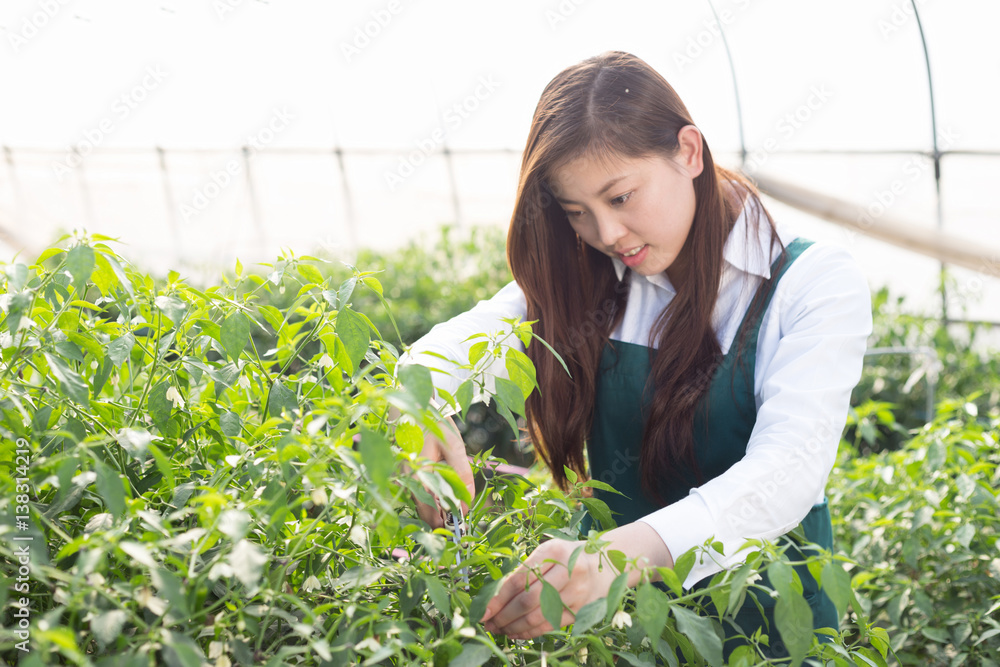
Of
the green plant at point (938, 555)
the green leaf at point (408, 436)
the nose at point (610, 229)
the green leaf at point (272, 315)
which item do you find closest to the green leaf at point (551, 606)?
the green leaf at point (408, 436)

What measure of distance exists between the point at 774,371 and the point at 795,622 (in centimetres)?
54

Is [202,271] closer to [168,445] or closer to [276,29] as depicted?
[276,29]

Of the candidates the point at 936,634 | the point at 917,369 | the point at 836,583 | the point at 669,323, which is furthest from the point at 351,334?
the point at 917,369

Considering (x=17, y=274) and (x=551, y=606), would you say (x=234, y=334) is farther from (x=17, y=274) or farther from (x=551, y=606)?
(x=551, y=606)

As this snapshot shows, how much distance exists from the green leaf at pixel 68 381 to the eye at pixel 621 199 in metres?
0.76

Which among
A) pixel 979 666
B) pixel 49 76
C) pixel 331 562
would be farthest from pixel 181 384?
pixel 49 76

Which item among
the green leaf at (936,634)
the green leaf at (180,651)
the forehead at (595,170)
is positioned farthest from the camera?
the green leaf at (936,634)

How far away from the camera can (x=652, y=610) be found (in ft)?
1.98

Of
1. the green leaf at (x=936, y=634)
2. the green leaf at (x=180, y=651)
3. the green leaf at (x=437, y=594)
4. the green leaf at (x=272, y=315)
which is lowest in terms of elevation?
the green leaf at (x=936, y=634)

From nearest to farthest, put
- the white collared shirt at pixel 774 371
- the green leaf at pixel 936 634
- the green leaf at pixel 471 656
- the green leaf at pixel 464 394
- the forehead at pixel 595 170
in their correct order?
the green leaf at pixel 471 656 → the green leaf at pixel 464 394 → the white collared shirt at pixel 774 371 → the forehead at pixel 595 170 → the green leaf at pixel 936 634

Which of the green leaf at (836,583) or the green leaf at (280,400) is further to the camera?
the green leaf at (280,400)

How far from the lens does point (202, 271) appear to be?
4.86 m

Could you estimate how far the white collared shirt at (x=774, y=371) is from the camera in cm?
89

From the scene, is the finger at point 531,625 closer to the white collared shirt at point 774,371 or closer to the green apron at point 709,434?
the white collared shirt at point 774,371
